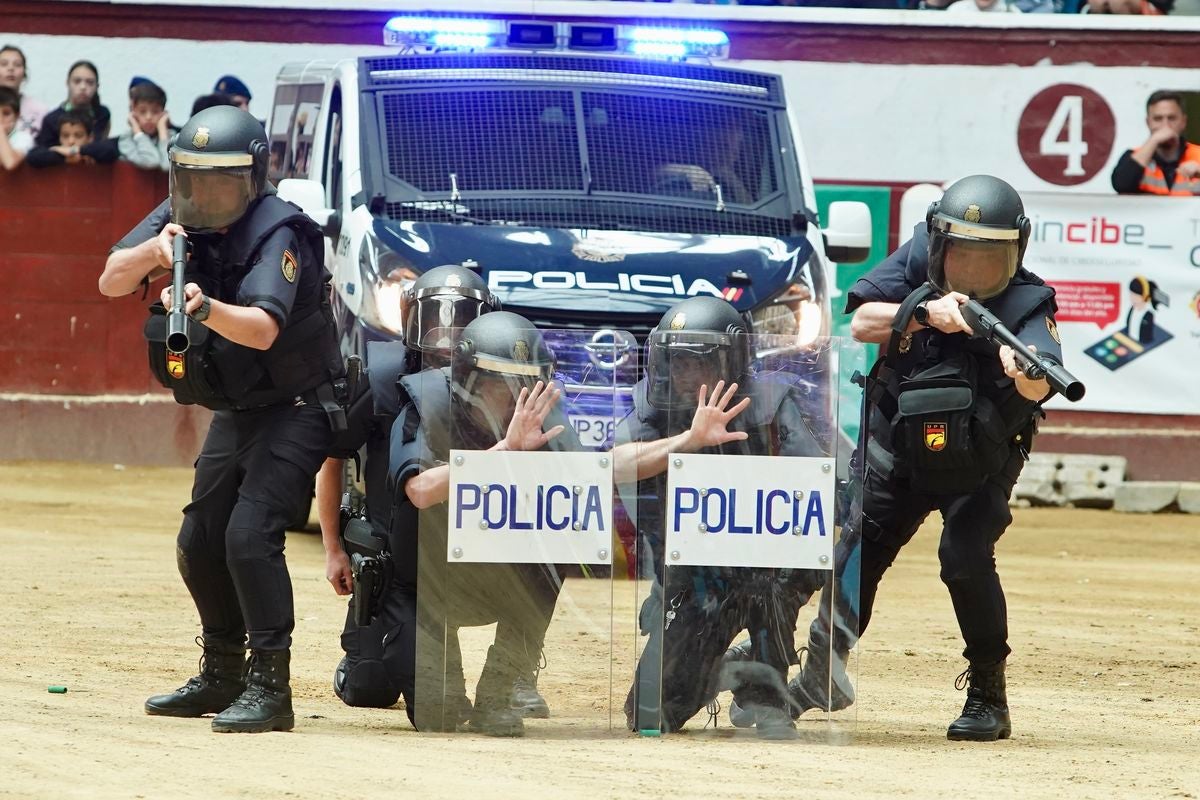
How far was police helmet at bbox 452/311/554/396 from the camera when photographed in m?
5.89

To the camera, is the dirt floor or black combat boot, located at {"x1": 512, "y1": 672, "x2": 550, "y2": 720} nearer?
the dirt floor

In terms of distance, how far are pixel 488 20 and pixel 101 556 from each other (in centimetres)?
325

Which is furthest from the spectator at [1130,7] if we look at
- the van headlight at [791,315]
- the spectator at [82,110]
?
the spectator at [82,110]

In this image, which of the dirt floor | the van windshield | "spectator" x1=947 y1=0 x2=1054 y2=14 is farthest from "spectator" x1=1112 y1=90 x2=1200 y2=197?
the van windshield

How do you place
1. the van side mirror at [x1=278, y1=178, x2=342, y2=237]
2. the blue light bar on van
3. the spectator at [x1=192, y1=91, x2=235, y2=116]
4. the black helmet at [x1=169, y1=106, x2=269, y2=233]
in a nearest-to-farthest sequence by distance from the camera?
the black helmet at [x1=169, y1=106, x2=269, y2=233] < the van side mirror at [x1=278, y1=178, x2=342, y2=237] < the blue light bar on van < the spectator at [x1=192, y1=91, x2=235, y2=116]

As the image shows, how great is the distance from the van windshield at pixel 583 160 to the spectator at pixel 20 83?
5.02 meters

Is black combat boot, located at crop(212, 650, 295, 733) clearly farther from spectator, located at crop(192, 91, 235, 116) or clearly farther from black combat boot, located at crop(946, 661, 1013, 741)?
spectator, located at crop(192, 91, 235, 116)

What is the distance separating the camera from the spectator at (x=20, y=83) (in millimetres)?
13648

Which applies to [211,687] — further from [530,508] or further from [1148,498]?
[1148,498]

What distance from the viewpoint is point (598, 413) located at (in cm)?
594

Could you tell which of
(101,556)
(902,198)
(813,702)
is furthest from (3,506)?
(813,702)

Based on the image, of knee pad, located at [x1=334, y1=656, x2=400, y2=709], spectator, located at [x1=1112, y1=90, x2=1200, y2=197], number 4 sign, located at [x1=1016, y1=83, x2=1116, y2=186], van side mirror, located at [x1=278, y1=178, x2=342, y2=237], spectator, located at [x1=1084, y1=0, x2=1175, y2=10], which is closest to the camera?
knee pad, located at [x1=334, y1=656, x2=400, y2=709]

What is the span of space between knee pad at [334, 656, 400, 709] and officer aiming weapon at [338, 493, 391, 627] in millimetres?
167

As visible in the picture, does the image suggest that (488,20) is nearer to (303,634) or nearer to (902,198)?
(303,634)
